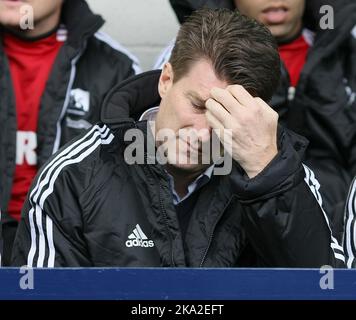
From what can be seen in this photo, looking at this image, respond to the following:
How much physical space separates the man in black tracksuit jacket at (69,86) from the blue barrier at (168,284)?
107cm

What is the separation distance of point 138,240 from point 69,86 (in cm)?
95

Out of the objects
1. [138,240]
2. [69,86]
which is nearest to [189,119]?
[138,240]

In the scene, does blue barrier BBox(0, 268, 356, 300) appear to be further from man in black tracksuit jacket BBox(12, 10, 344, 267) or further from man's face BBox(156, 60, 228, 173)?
man's face BBox(156, 60, 228, 173)

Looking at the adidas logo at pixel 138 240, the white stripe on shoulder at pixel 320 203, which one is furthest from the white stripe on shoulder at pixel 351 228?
Answer: the adidas logo at pixel 138 240

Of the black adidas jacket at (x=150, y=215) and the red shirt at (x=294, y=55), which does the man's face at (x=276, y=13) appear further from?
the black adidas jacket at (x=150, y=215)

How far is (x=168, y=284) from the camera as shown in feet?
5.70

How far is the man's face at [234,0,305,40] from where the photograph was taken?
3074mm

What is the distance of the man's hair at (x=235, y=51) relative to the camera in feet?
7.47

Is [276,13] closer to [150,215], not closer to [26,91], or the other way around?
[26,91]

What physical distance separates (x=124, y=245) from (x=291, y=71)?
3.80ft

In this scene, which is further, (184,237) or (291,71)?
(291,71)

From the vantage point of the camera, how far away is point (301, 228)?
85.0 inches

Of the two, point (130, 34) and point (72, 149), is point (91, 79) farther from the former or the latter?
point (72, 149)
